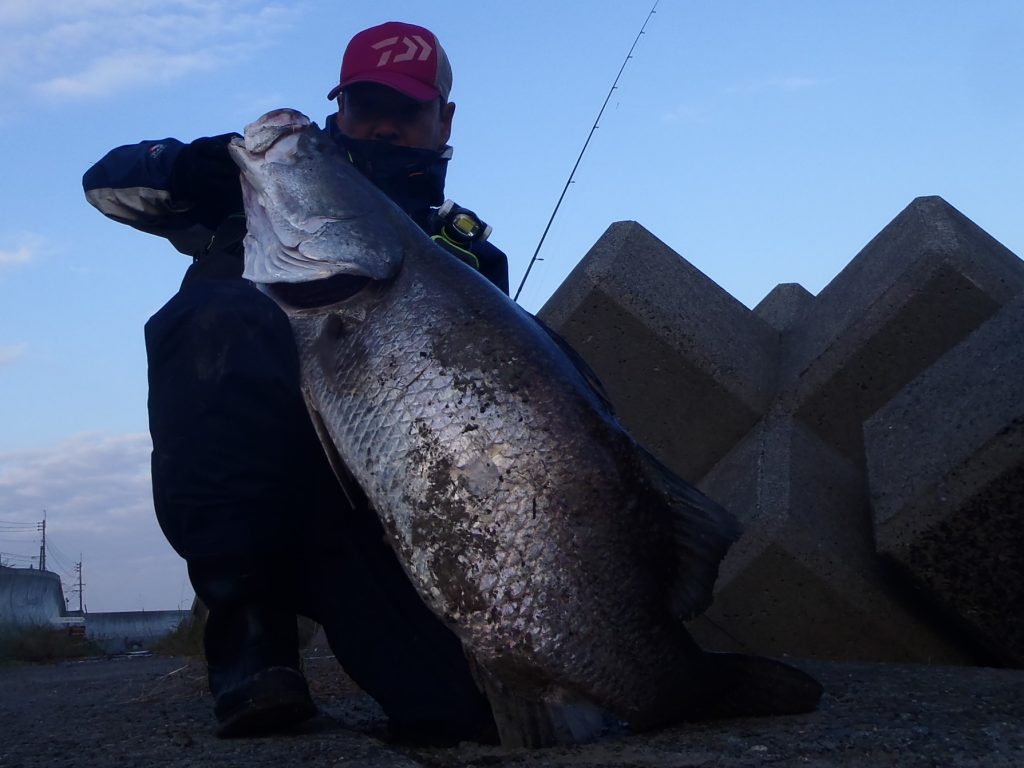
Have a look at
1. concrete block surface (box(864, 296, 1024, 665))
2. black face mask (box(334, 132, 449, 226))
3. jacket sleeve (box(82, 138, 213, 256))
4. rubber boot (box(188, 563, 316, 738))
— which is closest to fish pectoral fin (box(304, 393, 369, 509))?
rubber boot (box(188, 563, 316, 738))

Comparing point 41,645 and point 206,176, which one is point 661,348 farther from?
point 41,645

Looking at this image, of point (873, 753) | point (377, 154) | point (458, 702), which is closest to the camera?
point (873, 753)

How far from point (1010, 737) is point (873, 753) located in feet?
1.12

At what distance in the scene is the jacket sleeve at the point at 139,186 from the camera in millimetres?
2982

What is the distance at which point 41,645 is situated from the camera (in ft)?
26.4

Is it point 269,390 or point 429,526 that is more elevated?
point 269,390

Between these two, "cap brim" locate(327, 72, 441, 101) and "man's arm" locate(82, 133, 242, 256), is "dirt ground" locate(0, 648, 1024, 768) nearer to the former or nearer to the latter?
"man's arm" locate(82, 133, 242, 256)

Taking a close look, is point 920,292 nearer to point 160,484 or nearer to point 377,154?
point 377,154

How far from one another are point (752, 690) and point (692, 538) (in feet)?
1.15

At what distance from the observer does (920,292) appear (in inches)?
160

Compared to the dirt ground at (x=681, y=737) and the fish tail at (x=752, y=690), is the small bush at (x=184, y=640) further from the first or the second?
the fish tail at (x=752, y=690)

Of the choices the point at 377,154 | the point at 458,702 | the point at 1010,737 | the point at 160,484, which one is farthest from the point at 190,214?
the point at 1010,737

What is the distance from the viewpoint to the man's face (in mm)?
3455

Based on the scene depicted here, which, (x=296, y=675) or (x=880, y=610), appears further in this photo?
(x=880, y=610)
